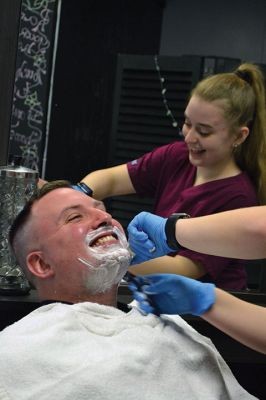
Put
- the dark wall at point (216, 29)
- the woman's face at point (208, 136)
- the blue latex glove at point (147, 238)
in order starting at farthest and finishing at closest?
the dark wall at point (216, 29)
the woman's face at point (208, 136)
the blue latex glove at point (147, 238)

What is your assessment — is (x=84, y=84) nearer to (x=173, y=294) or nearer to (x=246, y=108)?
(x=246, y=108)

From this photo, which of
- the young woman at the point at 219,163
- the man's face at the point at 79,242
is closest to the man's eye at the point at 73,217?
the man's face at the point at 79,242

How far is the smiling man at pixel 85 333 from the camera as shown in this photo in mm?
1312

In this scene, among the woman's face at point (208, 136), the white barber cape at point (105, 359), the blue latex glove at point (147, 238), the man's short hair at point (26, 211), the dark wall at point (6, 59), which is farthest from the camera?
the woman's face at point (208, 136)

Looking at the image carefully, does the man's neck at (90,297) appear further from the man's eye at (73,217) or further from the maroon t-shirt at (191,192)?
the maroon t-shirt at (191,192)

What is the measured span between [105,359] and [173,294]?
22cm

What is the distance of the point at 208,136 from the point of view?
2121 millimetres

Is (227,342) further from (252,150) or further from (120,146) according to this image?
(120,146)

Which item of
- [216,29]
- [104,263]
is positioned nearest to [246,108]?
[104,263]

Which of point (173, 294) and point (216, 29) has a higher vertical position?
point (216, 29)

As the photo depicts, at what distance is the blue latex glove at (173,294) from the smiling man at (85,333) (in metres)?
0.05

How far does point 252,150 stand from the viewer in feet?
7.17

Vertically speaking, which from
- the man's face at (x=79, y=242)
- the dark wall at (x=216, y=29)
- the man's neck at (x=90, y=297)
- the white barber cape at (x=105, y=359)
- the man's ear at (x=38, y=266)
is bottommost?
the white barber cape at (x=105, y=359)

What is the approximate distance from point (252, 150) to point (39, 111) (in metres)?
1.19
